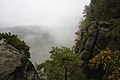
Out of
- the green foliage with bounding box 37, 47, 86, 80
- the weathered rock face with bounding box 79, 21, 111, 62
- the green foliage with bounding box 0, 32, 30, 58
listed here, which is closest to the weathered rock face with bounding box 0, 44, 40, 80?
the green foliage with bounding box 0, 32, 30, 58

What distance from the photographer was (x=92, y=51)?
4247cm

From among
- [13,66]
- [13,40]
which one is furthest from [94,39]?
[13,66]

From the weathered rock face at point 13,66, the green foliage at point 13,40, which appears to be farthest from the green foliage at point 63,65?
the weathered rock face at point 13,66

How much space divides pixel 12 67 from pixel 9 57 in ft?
4.61

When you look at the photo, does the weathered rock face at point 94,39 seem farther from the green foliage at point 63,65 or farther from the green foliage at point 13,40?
the green foliage at point 13,40

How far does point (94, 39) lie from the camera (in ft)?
138

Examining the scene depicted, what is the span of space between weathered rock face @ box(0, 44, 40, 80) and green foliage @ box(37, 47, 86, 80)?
15.1 feet

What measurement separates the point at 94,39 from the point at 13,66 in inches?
825

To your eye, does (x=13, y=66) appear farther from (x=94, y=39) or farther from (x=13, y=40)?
(x=94, y=39)

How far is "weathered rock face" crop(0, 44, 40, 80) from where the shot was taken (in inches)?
938

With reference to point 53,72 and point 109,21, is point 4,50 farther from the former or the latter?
point 109,21

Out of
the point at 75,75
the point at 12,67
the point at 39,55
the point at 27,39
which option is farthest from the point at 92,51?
the point at 27,39

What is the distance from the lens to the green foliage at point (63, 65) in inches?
1244

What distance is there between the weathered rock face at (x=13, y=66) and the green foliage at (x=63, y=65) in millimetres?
4600
